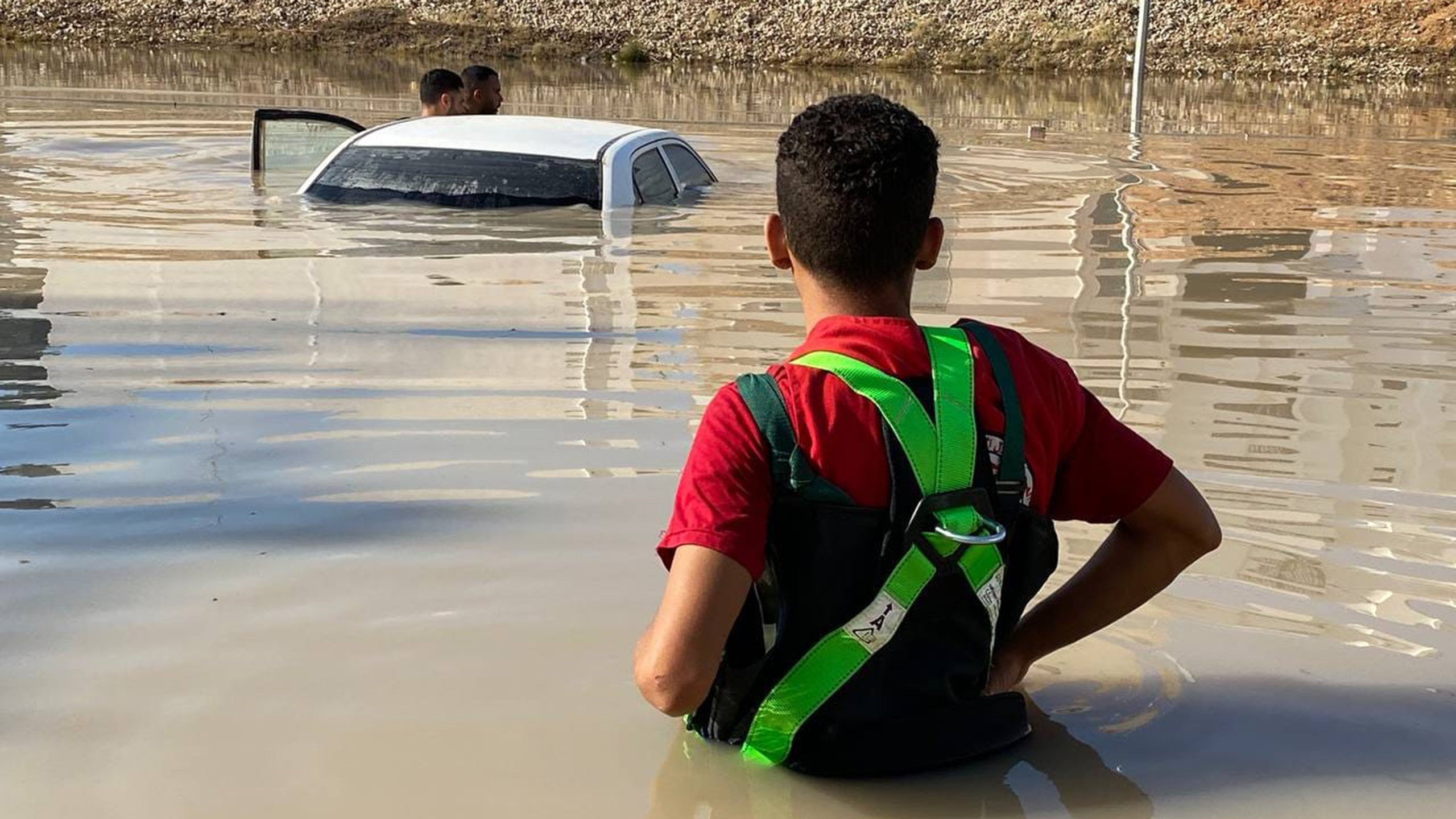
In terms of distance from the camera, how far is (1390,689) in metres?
3.64

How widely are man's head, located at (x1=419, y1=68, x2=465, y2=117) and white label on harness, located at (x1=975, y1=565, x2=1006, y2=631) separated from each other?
9731 mm

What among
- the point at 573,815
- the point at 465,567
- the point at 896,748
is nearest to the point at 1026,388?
the point at 896,748

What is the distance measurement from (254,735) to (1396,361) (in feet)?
17.8

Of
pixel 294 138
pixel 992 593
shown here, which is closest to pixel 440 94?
→ pixel 294 138

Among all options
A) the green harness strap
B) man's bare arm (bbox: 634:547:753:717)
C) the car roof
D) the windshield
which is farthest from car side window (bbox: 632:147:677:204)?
man's bare arm (bbox: 634:547:753:717)

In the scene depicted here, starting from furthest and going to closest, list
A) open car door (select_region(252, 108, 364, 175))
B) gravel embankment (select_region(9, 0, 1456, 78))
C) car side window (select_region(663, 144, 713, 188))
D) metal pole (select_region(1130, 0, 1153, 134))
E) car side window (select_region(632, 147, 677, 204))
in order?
gravel embankment (select_region(9, 0, 1456, 78))
metal pole (select_region(1130, 0, 1153, 134))
car side window (select_region(663, 144, 713, 188))
open car door (select_region(252, 108, 364, 175))
car side window (select_region(632, 147, 677, 204))

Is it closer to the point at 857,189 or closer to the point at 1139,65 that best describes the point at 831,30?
the point at 1139,65

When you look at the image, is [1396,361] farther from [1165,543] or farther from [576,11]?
[576,11]

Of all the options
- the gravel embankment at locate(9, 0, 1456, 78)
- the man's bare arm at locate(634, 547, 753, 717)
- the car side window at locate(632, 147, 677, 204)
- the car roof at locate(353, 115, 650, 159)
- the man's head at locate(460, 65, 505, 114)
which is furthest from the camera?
the gravel embankment at locate(9, 0, 1456, 78)

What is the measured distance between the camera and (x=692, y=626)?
8.42 feet

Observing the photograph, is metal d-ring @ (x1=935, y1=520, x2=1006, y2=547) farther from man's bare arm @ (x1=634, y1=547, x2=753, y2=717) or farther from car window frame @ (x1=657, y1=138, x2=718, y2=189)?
car window frame @ (x1=657, y1=138, x2=718, y2=189)

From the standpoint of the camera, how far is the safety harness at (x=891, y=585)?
2.64 metres

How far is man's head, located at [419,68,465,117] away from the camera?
12031 mm

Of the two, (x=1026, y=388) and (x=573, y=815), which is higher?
(x=1026, y=388)
